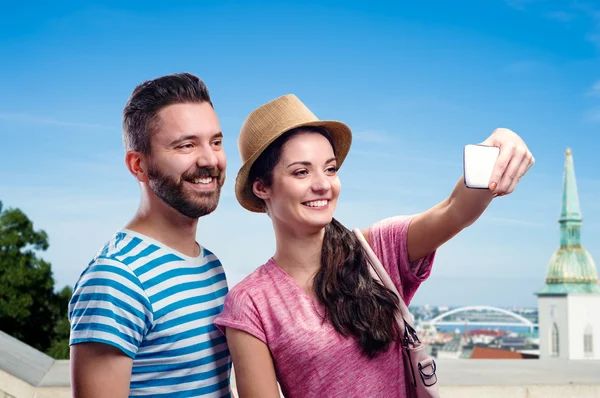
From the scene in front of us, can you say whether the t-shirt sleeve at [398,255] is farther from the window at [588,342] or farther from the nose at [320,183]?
the window at [588,342]

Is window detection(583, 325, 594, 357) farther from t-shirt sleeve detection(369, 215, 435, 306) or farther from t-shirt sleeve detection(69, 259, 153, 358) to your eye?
t-shirt sleeve detection(69, 259, 153, 358)

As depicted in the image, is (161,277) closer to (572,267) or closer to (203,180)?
(203,180)

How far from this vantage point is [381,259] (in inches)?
86.1

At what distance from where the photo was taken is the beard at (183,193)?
2.06m

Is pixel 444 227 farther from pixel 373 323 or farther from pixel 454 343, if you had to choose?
pixel 454 343

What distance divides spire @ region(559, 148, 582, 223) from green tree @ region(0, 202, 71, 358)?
74.8 m

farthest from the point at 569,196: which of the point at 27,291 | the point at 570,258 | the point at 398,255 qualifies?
the point at 398,255

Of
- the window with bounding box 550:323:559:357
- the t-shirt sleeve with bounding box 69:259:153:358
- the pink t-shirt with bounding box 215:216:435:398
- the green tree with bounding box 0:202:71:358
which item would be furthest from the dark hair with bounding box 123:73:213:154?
the window with bounding box 550:323:559:357

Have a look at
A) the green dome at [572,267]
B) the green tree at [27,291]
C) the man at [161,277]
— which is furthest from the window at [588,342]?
the man at [161,277]

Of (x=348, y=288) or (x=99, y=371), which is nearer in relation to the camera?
(x=99, y=371)

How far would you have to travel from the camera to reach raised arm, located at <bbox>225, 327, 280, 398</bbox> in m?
2.01

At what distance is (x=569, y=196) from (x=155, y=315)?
298 feet

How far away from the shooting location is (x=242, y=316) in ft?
6.67

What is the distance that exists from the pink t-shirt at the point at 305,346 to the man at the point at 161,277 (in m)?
0.13
